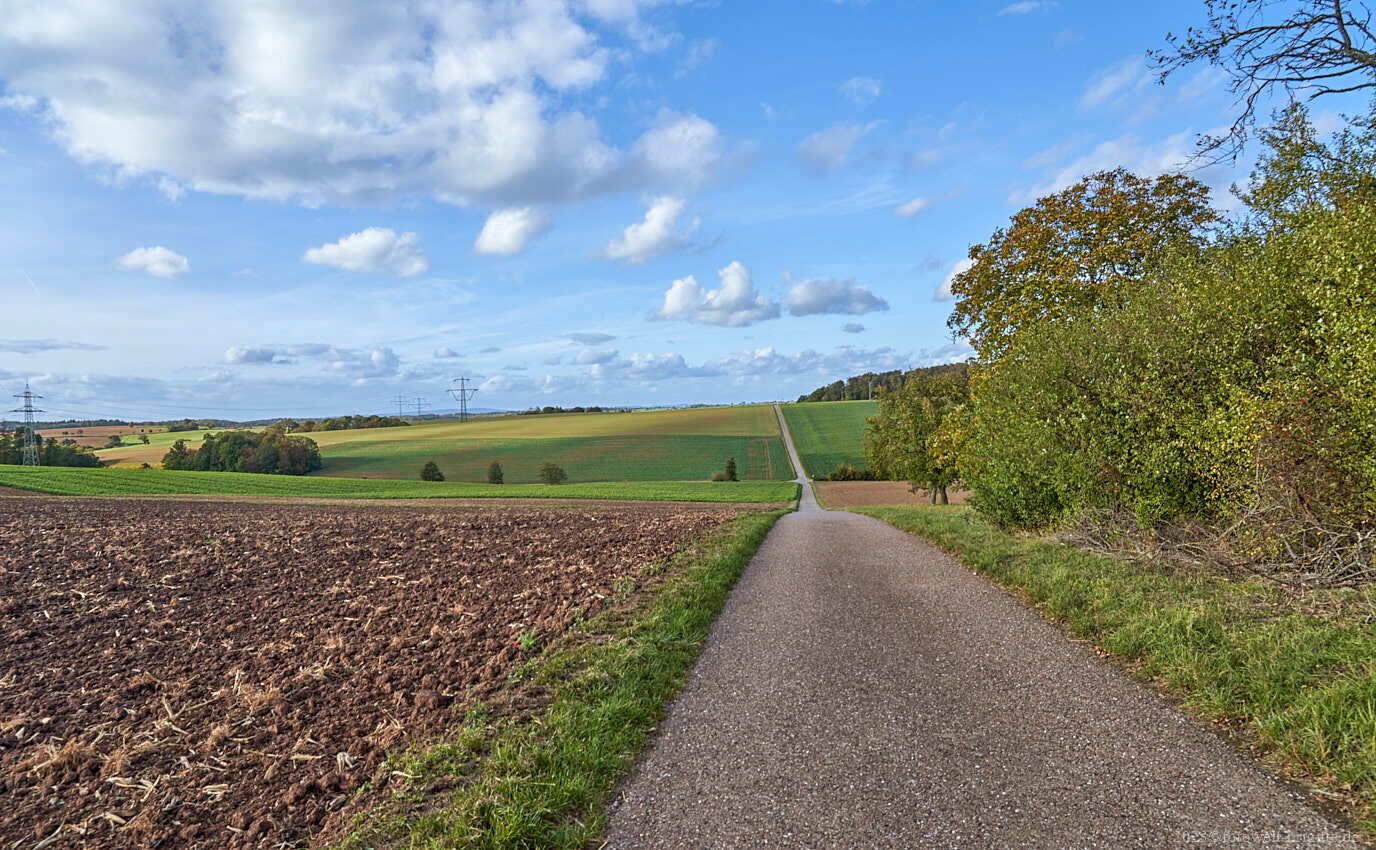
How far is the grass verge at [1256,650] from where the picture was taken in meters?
4.07

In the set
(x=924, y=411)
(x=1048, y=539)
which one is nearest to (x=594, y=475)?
(x=924, y=411)

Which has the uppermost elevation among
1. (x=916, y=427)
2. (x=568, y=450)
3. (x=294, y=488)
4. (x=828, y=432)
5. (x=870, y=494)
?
(x=916, y=427)

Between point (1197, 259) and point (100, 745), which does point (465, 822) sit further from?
point (1197, 259)

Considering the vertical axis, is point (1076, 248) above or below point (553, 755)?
above

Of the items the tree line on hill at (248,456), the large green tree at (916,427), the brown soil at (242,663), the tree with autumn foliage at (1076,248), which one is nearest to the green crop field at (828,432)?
the large green tree at (916,427)

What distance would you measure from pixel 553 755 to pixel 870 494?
163ft

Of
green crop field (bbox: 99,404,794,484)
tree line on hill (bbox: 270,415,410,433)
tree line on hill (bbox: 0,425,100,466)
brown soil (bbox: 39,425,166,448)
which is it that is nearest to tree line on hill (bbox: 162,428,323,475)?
green crop field (bbox: 99,404,794,484)

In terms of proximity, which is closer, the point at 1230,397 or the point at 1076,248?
the point at 1230,397

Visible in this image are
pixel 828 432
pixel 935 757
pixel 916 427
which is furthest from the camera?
pixel 828 432

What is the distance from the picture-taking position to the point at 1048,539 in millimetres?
12344

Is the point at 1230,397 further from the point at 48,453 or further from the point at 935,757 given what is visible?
the point at 48,453

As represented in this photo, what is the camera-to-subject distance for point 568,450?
247ft

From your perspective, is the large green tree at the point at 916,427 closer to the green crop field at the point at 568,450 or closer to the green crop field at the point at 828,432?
the green crop field at the point at 828,432

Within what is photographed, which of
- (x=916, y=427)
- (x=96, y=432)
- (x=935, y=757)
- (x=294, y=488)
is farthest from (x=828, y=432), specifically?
(x=96, y=432)
